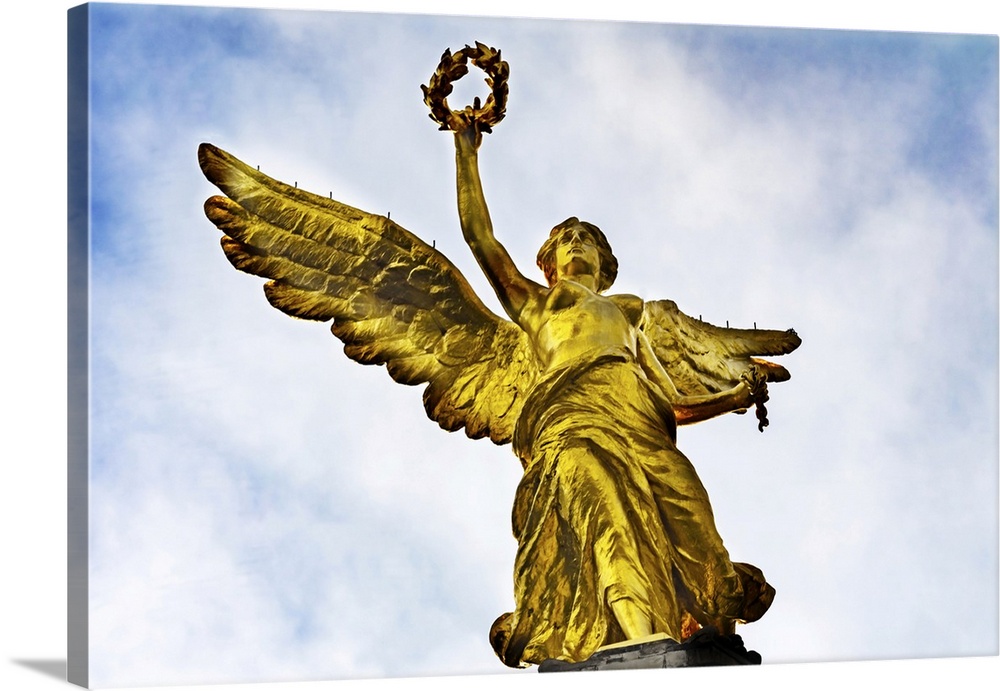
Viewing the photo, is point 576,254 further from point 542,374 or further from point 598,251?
point 542,374

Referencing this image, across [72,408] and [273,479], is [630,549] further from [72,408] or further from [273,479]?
[72,408]

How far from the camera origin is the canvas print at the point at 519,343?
386 inches

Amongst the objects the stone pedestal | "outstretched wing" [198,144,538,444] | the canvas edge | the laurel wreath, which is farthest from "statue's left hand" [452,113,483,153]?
the stone pedestal

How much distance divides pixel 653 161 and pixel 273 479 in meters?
2.73

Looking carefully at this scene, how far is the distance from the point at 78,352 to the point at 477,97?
2495mm

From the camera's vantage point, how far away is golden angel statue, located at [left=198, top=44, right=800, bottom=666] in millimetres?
10156

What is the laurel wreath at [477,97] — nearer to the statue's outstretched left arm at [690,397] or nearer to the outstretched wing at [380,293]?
the outstretched wing at [380,293]

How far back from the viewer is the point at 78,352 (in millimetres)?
9750

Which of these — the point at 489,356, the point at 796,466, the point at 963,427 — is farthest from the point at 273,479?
the point at 963,427

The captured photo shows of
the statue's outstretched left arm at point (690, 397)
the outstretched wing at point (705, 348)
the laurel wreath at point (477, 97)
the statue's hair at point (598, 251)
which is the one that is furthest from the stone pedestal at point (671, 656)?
the laurel wreath at point (477, 97)

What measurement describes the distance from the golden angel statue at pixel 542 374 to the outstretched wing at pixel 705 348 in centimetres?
4

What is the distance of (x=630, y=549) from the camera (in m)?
10.3

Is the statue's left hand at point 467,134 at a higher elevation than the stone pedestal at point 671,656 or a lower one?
higher

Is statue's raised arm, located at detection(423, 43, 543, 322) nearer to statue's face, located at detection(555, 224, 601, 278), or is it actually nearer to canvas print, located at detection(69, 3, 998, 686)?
canvas print, located at detection(69, 3, 998, 686)
